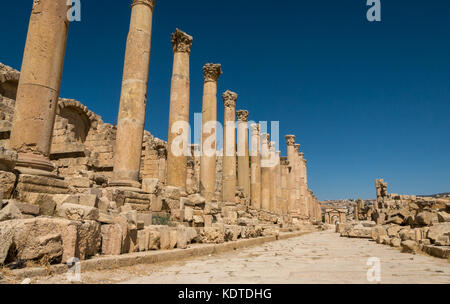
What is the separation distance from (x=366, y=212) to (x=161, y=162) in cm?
2362

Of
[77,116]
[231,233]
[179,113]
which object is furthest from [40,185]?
[77,116]

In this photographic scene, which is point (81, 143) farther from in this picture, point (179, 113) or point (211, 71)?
point (211, 71)

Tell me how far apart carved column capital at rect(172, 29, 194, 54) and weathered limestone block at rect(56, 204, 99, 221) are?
9.46 metres

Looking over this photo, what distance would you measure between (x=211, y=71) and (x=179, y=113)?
13.7 ft

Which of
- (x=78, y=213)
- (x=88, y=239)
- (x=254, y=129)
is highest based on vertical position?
(x=254, y=129)

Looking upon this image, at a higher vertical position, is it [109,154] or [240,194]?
[109,154]

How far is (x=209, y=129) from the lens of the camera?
15.4 metres

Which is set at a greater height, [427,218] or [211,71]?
[211,71]

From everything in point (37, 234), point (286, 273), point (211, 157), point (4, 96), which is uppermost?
point (4, 96)

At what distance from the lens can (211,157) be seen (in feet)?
51.0

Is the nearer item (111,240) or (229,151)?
(111,240)
